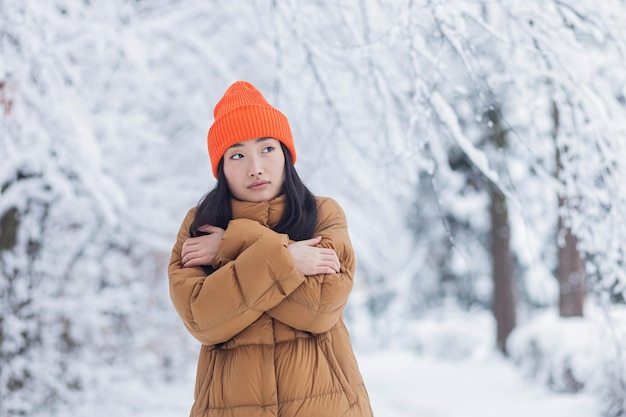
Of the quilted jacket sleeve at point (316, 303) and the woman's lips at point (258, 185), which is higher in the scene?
the woman's lips at point (258, 185)

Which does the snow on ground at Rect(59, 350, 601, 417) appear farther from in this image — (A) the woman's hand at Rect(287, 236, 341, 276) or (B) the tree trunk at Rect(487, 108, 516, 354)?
(A) the woman's hand at Rect(287, 236, 341, 276)

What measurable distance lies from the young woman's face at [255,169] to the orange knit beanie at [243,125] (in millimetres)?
25

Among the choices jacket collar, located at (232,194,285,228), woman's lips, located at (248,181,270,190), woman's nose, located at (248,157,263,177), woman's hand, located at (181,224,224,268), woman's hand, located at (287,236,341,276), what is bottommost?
woman's hand, located at (287,236,341,276)

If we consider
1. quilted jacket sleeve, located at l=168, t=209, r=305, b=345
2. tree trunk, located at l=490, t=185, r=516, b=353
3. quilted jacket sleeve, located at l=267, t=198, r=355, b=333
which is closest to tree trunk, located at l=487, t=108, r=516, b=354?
tree trunk, located at l=490, t=185, r=516, b=353

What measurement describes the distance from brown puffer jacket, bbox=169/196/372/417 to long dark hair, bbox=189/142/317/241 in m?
0.07

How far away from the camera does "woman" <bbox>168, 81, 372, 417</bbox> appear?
206 centimetres

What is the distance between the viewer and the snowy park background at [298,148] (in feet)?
11.6

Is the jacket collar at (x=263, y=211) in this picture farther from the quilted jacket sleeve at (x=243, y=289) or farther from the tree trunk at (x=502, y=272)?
the tree trunk at (x=502, y=272)

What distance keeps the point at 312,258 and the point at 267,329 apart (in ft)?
0.89

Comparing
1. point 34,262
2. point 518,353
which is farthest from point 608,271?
point 518,353

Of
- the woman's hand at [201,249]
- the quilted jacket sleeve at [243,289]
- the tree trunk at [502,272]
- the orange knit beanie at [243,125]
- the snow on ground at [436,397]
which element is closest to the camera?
the quilted jacket sleeve at [243,289]

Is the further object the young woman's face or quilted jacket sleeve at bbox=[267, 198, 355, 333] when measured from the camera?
the young woman's face

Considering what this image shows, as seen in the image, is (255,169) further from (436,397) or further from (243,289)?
(436,397)

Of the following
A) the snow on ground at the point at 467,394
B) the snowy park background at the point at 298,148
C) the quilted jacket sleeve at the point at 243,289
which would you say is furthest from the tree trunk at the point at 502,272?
the quilted jacket sleeve at the point at 243,289
